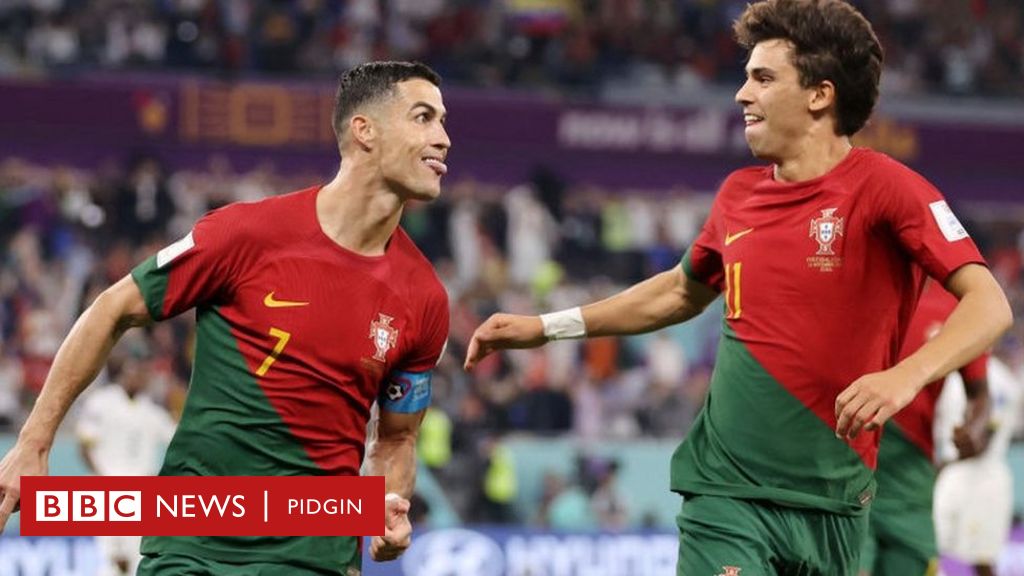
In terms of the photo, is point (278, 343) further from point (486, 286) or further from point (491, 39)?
point (491, 39)

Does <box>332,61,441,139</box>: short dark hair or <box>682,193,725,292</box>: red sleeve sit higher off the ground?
<box>332,61,441,139</box>: short dark hair

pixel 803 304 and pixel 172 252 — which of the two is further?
pixel 803 304

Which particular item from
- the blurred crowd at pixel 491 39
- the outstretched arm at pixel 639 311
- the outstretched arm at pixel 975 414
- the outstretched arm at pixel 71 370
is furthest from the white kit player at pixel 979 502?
the blurred crowd at pixel 491 39

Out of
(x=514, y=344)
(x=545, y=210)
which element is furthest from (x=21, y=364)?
(x=514, y=344)

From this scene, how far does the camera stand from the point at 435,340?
608 centimetres

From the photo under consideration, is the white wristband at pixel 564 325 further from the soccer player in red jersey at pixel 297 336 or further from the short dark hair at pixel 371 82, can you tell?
the short dark hair at pixel 371 82

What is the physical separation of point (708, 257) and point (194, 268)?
1804 millimetres

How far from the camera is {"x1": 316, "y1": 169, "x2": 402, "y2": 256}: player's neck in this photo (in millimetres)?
5980

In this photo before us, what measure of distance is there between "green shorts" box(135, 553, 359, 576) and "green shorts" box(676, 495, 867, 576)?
128 centimetres

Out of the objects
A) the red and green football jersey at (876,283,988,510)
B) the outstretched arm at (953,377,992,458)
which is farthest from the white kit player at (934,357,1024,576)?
the red and green football jersey at (876,283,988,510)

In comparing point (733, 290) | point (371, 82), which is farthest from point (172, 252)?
point (733, 290)

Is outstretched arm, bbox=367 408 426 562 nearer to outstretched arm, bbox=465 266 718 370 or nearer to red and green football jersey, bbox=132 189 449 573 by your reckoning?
red and green football jersey, bbox=132 189 449 573

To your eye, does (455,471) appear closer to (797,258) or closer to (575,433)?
(575,433)

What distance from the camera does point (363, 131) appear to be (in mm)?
6152
